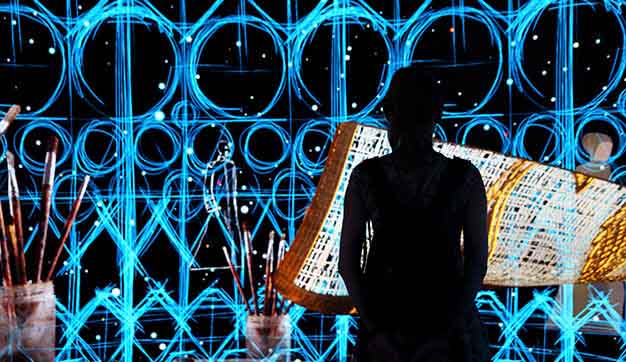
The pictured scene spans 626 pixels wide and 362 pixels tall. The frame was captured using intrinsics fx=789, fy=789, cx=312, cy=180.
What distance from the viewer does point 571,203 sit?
2.12 m

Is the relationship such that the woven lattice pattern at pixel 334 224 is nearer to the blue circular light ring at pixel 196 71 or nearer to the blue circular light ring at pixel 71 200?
the blue circular light ring at pixel 196 71

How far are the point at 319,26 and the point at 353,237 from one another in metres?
1.94

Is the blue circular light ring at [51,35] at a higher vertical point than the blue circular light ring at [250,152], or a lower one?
higher

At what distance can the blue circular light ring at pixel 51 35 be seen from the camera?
9.73 feet

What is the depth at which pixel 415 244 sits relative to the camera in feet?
4.00

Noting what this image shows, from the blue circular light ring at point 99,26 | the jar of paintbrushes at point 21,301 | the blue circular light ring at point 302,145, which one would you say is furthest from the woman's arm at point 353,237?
the blue circular light ring at point 99,26

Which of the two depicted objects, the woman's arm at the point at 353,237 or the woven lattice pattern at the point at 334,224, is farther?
the woven lattice pattern at the point at 334,224

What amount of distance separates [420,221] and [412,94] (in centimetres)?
20

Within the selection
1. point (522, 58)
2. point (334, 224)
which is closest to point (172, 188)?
point (334, 224)

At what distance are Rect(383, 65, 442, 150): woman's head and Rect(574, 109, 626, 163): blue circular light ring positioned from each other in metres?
1.89

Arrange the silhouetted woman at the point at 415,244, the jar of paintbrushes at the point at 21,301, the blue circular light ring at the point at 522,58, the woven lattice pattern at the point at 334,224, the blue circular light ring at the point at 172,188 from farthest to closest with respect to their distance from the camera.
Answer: the blue circular light ring at the point at 172,188 → the blue circular light ring at the point at 522,58 → the jar of paintbrushes at the point at 21,301 → the woven lattice pattern at the point at 334,224 → the silhouetted woman at the point at 415,244

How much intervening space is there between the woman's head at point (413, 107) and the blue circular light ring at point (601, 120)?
189 cm

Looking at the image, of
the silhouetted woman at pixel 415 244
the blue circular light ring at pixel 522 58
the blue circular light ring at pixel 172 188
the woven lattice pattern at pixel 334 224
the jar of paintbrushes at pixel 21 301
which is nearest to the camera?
the silhouetted woman at pixel 415 244

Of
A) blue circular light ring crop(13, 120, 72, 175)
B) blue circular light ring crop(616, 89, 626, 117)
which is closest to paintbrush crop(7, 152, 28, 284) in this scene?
blue circular light ring crop(13, 120, 72, 175)
